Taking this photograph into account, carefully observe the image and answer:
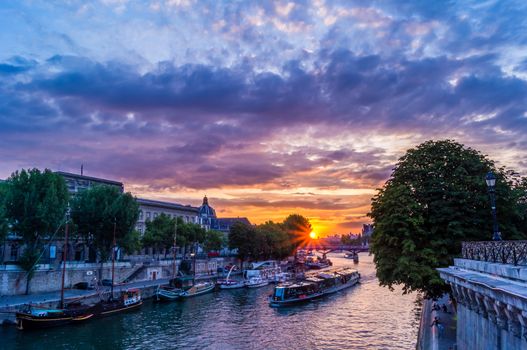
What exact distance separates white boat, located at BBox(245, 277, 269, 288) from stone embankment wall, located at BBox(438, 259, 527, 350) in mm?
58161

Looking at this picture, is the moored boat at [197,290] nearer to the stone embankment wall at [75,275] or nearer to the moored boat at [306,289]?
the stone embankment wall at [75,275]

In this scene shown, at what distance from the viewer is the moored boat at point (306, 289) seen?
57812 millimetres

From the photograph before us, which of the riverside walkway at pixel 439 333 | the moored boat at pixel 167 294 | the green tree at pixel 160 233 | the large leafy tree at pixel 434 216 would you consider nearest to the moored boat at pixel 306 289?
the moored boat at pixel 167 294

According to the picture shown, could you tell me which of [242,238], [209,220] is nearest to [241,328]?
[242,238]

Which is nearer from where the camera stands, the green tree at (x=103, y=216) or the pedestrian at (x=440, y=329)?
the pedestrian at (x=440, y=329)

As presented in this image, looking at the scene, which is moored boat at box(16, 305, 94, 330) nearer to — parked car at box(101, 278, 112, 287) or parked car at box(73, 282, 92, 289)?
parked car at box(73, 282, 92, 289)

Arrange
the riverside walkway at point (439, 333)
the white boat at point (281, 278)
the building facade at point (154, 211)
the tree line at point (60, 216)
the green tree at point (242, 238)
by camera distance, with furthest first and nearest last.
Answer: the green tree at point (242, 238), the building facade at point (154, 211), the white boat at point (281, 278), the tree line at point (60, 216), the riverside walkway at point (439, 333)

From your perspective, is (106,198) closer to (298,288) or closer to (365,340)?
(298,288)

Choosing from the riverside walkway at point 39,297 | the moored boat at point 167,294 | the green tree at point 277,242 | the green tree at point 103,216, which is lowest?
the moored boat at point 167,294

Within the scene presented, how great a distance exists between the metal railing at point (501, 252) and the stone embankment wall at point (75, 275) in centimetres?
5181

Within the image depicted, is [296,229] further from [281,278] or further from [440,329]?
[440,329]

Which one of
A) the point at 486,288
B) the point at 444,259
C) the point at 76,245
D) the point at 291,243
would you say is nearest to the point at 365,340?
the point at 444,259

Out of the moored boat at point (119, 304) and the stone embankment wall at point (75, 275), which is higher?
the stone embankment wall at point (75, 275)

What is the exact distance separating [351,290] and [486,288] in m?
64.0
